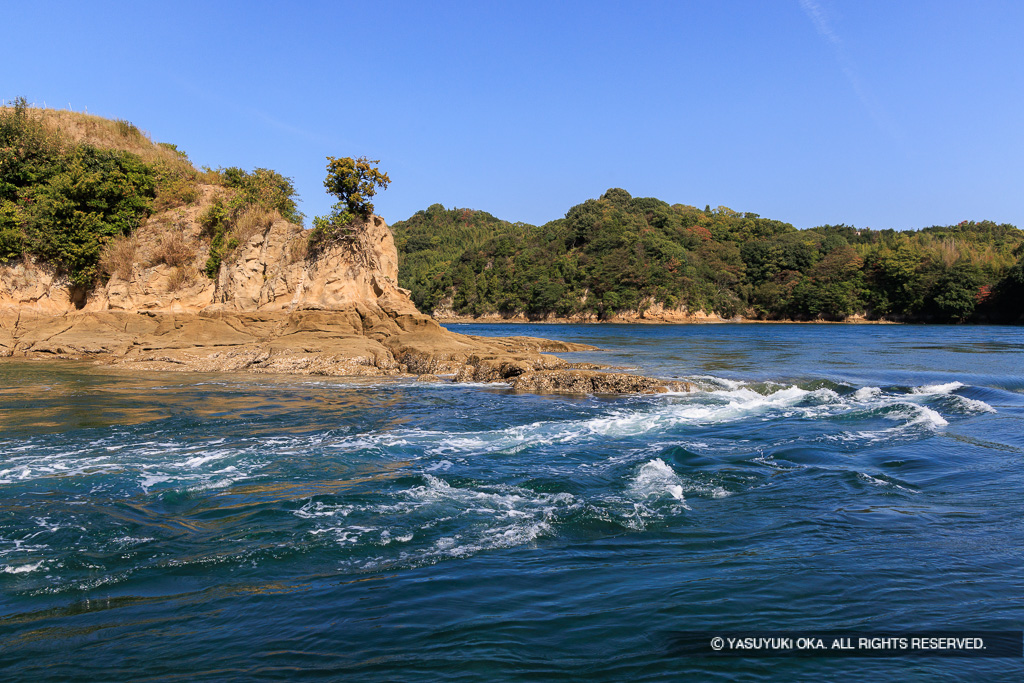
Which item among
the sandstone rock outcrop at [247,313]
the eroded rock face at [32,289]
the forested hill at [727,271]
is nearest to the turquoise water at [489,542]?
the sandstone rock outcrop at [247,313]

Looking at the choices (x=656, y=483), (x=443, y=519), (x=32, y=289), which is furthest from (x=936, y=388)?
(x=32, y=289)

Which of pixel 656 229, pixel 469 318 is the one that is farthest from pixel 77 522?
→ pixel 656 229

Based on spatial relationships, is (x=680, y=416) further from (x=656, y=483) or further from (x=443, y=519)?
(x=443, y=519)

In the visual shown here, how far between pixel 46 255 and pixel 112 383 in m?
11.3

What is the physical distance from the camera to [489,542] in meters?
5.64

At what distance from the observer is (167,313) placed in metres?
22.1

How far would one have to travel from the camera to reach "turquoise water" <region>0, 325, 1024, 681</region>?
3.88 meters

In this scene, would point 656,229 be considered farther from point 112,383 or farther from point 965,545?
point 965,545

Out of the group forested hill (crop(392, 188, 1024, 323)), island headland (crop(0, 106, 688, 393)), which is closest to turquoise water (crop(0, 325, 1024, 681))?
island headland (crop(0, 106, 688, 393))

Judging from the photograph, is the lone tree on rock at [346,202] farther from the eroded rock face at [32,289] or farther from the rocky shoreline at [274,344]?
the eroded rock face at [32,289]

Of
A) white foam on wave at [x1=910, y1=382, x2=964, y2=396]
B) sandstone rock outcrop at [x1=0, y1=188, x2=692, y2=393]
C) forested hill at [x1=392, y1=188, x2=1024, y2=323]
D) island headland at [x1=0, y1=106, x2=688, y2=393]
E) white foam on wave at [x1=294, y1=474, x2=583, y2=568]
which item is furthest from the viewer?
forested hill at [x1=392, y1=188, x2=1024, y2=323]

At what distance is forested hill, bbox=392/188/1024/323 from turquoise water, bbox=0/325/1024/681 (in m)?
71.0

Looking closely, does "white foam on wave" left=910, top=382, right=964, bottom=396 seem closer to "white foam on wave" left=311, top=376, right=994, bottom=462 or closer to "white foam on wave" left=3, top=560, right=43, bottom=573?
"white foam on wave" left=311, top=376, right=994, bottom=462

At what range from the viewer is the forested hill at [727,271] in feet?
232
